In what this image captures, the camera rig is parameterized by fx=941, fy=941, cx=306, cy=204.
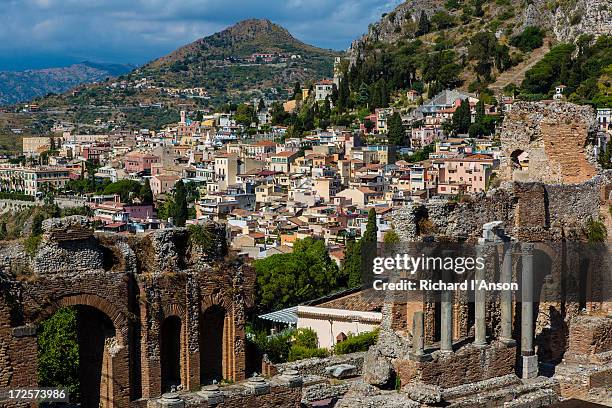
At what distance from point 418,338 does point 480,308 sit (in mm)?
2124

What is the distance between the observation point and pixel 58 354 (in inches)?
951

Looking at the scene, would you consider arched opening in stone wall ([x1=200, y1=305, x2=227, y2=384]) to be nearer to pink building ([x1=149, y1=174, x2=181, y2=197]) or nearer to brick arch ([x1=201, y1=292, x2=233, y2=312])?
brick arch ([x1=201, y1=292, x2=233, y2=312])

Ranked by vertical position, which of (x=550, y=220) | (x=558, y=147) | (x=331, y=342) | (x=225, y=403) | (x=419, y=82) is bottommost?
(x=331, y=342)

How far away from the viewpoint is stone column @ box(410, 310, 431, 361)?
767 inches

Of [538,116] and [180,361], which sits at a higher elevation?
[538,116]

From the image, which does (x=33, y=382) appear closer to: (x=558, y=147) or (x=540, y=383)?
(x=540, y=383)

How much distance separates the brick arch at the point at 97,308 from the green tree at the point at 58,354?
18.0 feet

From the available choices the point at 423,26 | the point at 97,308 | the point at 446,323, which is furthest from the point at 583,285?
the point at 423,26

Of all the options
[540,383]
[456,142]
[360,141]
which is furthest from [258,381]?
[360,141]

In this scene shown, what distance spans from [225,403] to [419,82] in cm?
13337

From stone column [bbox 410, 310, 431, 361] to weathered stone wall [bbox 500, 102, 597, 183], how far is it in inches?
322

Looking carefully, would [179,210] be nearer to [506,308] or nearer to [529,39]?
[529,39]

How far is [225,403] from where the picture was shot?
16547mm

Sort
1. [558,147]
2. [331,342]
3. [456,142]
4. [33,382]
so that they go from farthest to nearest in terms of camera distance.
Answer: [456,142] → [331,342] → [558,147] → [33,382]
